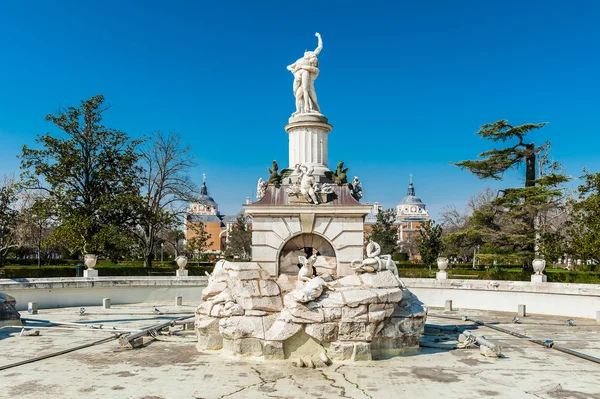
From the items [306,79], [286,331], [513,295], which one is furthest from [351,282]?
[513,295]

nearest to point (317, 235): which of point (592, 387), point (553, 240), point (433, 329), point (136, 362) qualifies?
point (433, 329)

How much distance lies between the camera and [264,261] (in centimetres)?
1438

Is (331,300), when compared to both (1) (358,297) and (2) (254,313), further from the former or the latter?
(2) (254,313)

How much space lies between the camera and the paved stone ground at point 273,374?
8641 millimetres

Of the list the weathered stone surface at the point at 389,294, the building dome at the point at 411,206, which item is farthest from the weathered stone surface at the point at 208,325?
the building dome at the point at 411,206

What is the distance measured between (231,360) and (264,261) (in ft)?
13.1

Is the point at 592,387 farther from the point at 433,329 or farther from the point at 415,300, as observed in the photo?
the point at 433,329

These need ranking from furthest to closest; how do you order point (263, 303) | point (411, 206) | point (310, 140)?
point (411, 206)
point (310, 140)
point (263, 303)

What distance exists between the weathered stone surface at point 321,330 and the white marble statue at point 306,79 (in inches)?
303

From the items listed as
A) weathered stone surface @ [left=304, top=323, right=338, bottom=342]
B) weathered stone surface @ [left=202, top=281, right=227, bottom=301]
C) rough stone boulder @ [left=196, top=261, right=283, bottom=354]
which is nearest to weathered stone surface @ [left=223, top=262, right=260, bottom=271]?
rough stone boulder @ [left=196, top=261, right=283, bottom=354]

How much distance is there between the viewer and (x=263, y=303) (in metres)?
11.1

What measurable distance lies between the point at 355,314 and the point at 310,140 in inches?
267

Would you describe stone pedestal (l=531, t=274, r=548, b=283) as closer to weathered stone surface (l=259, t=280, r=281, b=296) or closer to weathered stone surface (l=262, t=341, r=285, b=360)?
weathered stone surface (l=259, t=280, r=281, b=296)

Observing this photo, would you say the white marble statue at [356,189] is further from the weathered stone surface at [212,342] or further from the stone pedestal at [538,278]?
the stone pedestal at [538,278]
